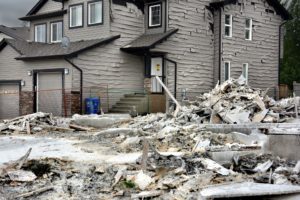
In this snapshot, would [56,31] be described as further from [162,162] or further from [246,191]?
[246,191]

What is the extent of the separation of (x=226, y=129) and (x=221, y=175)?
575cm

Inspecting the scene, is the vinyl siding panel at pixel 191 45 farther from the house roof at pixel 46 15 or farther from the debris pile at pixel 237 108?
the house roof at pixel 46 15

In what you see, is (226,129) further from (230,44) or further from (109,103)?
(230,44)

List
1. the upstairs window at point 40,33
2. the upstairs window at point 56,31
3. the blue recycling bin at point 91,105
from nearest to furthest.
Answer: the blue recycling bin at point 91,105 → the upstairs window at point 56,31 → the upstairs window at point 40,33

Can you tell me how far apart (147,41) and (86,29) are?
12.4 ft

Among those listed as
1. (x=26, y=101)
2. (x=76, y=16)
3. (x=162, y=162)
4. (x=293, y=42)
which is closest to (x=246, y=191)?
(x=162, y=162)

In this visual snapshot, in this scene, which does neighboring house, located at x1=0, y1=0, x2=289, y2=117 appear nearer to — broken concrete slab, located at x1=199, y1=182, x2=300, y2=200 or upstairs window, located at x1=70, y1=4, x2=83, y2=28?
upstairs window, located at x1=70, y1=4, x2=83, y2=28

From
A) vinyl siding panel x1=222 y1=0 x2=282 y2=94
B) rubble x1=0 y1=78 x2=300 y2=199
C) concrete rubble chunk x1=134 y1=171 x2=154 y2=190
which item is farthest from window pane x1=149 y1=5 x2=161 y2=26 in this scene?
concrete rubble chunk x1=134 y1=171 x2=154 y2=190

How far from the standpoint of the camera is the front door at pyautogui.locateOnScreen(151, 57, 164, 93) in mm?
23812

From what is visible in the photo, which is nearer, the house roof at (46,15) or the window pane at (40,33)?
the house roof at (46,15)

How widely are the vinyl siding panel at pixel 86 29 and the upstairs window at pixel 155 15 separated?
262 cm

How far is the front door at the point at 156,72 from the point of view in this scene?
23812 mm

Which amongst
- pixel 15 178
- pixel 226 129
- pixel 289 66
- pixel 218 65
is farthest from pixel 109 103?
pixel 289 66

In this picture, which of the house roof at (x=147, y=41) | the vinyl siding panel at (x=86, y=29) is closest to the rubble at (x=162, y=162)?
the house roof at (x=147, y=41)
